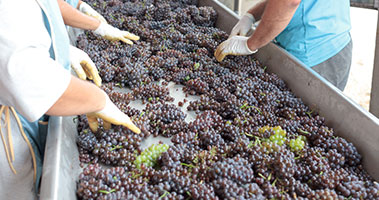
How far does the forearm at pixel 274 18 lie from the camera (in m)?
1.75

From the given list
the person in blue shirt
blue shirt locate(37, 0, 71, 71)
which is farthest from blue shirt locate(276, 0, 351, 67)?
blue shirt locate(37, 0, 71, 71)

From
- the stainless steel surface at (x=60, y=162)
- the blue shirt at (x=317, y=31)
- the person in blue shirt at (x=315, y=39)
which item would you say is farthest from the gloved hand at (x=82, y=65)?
the blue shirt at (x=317, y=31)

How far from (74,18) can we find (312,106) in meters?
1.53

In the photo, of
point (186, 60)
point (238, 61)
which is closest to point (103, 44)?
point (186, 60)

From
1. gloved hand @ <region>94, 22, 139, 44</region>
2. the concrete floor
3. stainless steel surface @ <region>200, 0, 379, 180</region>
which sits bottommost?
the concrete floor

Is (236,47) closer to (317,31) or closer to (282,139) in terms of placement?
(317,31)

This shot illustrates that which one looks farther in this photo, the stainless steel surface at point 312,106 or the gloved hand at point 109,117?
the gloved hand at point 109,117

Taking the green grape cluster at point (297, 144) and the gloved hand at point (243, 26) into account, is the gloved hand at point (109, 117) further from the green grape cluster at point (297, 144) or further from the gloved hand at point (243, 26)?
the gloved hand at point (243, 26)

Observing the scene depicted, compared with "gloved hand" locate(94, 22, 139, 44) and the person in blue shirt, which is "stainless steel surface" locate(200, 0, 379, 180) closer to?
the person in blue shirt

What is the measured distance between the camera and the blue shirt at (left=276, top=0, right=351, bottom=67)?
6.73ft

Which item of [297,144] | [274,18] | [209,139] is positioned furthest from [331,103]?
[209,139]

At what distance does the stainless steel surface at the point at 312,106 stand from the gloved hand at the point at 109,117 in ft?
0.36

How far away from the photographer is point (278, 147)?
138 cm

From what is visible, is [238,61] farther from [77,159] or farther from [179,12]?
[77,159]
